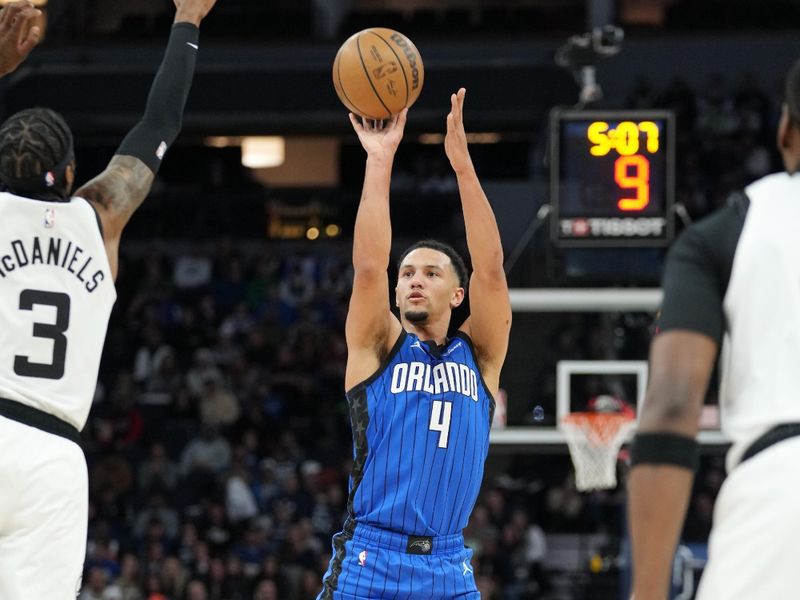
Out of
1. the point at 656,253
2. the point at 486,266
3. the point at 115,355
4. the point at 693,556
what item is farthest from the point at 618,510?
the point at 486,266

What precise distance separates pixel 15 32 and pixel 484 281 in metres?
2.18

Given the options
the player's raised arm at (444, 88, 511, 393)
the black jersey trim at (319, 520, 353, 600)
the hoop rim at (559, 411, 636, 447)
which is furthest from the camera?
the hoop rim at (559, 411, 636, 447)

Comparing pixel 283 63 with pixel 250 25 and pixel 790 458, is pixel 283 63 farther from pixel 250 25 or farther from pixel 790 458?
pixel 790 458

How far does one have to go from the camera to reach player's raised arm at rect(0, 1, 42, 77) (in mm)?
4574

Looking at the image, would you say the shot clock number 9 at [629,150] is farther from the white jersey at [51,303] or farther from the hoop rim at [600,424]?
the white jersey at [51,303]

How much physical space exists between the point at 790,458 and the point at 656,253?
11.2m

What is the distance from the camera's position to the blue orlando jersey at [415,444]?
5.44 metres

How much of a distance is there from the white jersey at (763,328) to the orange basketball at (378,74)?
3.24 meters

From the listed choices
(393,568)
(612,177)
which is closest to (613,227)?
(612,177)

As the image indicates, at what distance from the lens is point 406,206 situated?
72.8 ft

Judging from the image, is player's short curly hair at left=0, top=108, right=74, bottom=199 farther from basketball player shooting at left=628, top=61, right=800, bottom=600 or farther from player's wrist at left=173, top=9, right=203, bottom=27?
basketball player shooting at left=628, top=61, right=800, bottom=600

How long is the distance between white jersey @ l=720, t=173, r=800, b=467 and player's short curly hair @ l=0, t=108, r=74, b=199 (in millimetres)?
2241

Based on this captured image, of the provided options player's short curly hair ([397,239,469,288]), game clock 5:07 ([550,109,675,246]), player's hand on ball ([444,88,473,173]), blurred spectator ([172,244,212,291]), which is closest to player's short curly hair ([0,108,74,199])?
player's hand on ball ([444,88,473,173])

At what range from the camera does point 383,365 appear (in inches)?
222
